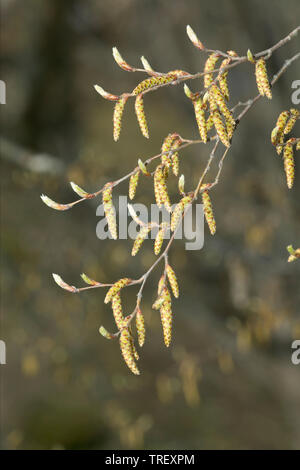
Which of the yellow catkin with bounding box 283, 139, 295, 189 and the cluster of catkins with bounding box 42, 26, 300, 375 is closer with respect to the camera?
the cluster of catkins with bounding box 42, 26, 300, 375

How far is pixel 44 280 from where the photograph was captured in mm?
5312

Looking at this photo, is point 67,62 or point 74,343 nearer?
point 74,343

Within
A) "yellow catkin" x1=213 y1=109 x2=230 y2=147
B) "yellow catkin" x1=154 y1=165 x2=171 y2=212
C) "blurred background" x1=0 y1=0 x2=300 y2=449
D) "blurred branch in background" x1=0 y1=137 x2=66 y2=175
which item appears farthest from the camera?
"blurred background" x1=0 y1=0 x2=300 y2=449

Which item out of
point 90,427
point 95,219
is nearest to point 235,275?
point 95,219

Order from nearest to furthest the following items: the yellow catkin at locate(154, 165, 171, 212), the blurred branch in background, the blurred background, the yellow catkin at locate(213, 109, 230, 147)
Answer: the yellow catkin at locate(213, 109, 230, 147)
the yellow catkin at locate(154, 165, 171, 212)
the blurred branch in background
the blurred background

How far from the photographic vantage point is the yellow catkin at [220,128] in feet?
5.11

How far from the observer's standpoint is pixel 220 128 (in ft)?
5.16

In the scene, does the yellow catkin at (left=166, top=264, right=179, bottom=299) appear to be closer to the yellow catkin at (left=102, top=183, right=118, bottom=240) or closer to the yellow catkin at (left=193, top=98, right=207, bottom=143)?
the yellow catkin at (left=102, top=183, right=118, bottom=240)

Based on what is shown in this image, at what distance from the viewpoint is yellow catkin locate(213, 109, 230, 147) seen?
61.3 inches

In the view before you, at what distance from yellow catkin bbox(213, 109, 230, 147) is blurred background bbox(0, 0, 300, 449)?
110 inches

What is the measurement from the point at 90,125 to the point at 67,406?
Result: 455cm

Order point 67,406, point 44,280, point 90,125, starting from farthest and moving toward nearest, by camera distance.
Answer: point 90,125
point 67,406
point 44,280

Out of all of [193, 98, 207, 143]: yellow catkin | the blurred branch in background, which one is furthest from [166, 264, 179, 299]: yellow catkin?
the blurred branch in background
